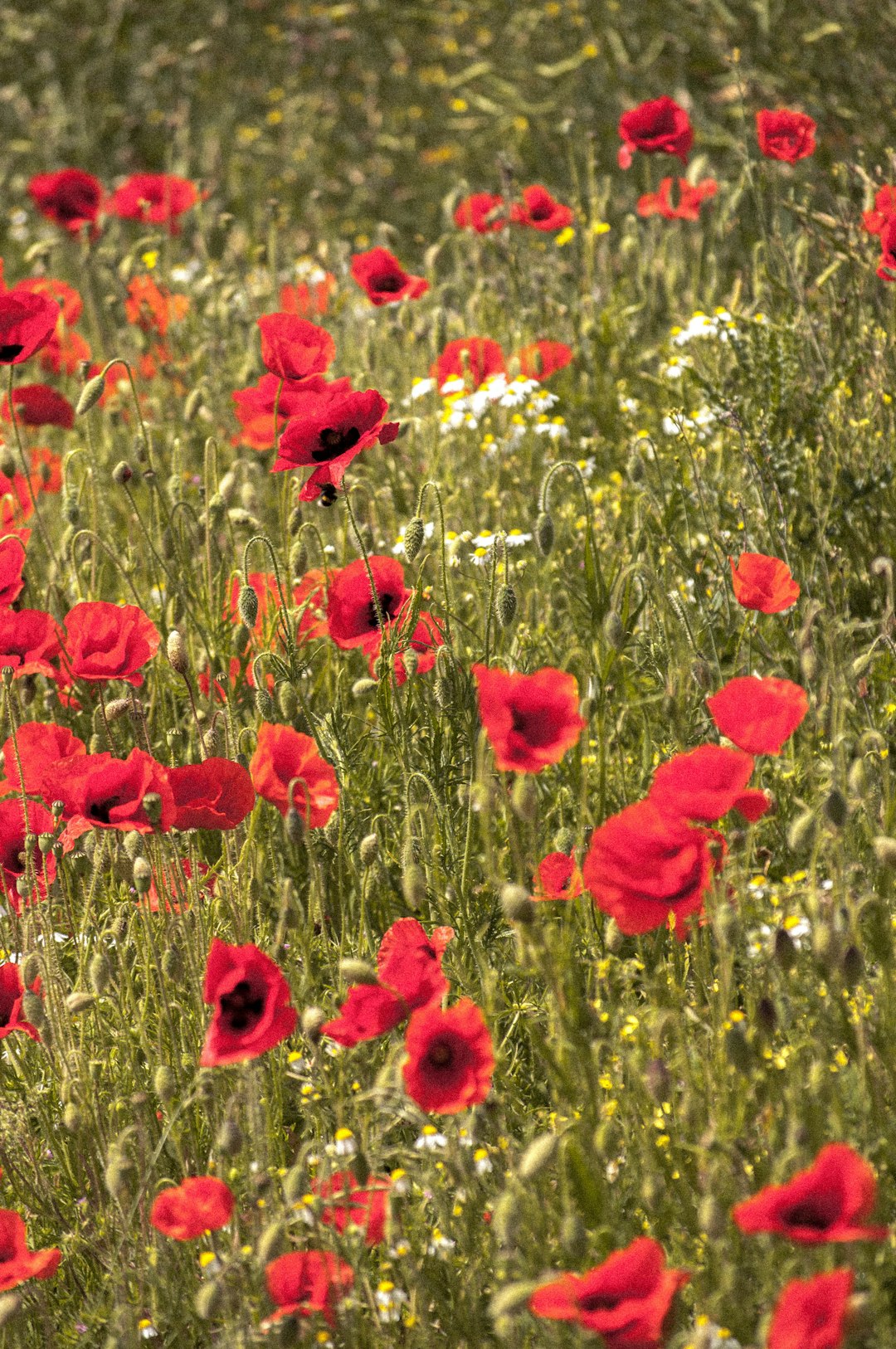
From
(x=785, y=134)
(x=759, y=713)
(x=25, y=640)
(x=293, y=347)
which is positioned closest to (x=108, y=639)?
(x=25, y=640)

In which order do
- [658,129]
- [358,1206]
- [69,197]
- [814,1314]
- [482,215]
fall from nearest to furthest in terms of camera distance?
1. [814,1314]
2. [358,1206]
3. [658,129]
4. [482,215]
5. [69,197]

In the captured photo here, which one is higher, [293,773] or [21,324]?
[21,324]

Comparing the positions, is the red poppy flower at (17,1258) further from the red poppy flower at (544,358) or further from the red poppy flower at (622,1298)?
the red poppy flower at (544,358)

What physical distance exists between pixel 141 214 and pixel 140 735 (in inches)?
101

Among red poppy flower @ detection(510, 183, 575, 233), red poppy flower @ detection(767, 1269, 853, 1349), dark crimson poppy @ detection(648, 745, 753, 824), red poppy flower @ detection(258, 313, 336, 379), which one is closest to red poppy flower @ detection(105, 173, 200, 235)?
red poppy flower @ detection(510, 183, 575, 233)

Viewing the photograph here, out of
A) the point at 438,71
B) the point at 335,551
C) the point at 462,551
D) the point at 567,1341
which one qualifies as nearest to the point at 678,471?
the point at 462,551

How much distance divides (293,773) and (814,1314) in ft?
3.39

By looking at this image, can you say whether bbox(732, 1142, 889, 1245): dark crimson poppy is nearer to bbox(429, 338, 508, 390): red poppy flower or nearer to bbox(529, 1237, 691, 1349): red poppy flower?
bbox(529, 1237, 691, 1349): red poppy flower

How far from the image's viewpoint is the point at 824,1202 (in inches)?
50.6

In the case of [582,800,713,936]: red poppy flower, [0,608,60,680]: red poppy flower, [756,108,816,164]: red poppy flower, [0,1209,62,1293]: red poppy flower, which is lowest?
[0,1209,62,1293]: red poppy flower

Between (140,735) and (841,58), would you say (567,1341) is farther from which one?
(841,58)

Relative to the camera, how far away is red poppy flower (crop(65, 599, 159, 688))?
2.13m

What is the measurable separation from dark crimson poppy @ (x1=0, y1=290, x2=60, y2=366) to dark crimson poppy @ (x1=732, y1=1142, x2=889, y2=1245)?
181 centimetres

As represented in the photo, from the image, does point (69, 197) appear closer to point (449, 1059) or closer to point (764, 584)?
point (764, 584)
